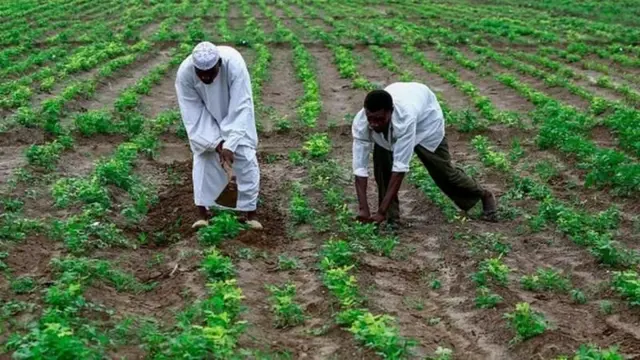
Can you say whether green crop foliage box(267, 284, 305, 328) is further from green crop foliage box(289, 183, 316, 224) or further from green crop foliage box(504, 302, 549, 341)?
green crop foliage box(289, 183, 316, 224)

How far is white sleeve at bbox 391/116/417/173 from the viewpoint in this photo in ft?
22.0

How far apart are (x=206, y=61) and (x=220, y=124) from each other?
65 centimetres

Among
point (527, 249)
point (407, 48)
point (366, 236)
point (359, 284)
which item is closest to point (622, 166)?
point (527, 249)

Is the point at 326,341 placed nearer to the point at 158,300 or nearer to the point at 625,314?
the point at 158,300

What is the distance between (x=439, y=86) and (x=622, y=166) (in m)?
6.21

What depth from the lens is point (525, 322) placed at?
5.07 metres

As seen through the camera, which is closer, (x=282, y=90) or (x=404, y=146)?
(x=404, y=146)

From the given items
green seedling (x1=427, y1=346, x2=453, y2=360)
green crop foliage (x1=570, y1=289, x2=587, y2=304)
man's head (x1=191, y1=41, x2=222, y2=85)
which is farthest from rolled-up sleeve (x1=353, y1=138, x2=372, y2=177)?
green seedling (x1=427, y1=346, x2=453, y2=360)

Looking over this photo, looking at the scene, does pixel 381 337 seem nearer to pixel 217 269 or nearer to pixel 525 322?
pixel 525 322

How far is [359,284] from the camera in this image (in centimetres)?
596

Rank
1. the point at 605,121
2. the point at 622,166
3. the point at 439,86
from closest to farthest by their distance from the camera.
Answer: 1. the point at 622,166
2. the point at 605,121
3. the point at 439,86

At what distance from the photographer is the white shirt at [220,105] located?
707 cm

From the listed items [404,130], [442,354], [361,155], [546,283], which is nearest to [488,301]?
[546,283]

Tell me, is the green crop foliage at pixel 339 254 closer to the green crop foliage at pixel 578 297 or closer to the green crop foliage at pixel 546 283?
the green crop foliage at pixel 546 283
